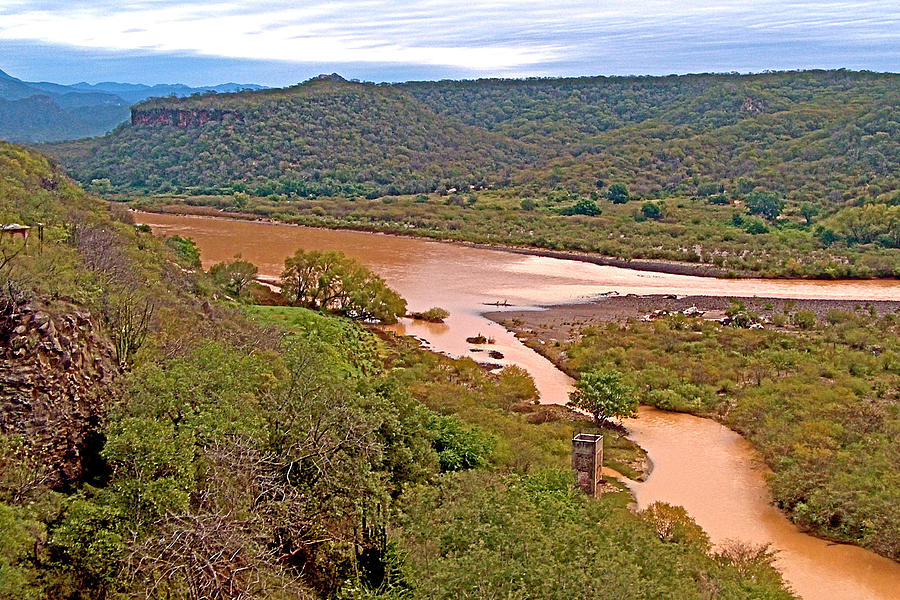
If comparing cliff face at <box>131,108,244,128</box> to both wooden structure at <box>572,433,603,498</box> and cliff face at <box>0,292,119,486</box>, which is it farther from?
cliff face at <box>0,292,119,486</box>

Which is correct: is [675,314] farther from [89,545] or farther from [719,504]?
[89,545]

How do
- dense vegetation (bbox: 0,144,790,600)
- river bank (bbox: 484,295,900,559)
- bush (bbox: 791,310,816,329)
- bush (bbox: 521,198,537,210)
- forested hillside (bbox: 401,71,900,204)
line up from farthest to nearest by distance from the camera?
forested hillside (bbox: 401,71,900,204), bush (bbox: 521,198,537,210), bush (bbox: 791,310,816,329), river bank (bbox: 484,295,900,559), dense vegetation (bbox: 0,144,790,600)

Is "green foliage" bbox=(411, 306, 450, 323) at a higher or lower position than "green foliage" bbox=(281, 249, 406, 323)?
lower

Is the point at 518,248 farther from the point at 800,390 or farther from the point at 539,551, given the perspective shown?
the point at 539,551

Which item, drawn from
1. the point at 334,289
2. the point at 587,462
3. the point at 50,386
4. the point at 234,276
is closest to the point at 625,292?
the point at 334,289

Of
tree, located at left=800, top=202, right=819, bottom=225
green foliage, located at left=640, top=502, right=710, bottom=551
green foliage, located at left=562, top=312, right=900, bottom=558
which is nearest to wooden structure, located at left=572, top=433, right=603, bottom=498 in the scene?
green foliage, located at left=640, top=502, right=710, bottom=551

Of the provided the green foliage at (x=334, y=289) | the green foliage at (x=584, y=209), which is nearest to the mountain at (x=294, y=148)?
the green foliage at (x=584, y=209)

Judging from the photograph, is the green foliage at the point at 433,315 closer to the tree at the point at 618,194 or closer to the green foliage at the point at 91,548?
the green foliage at the point at 91,548
